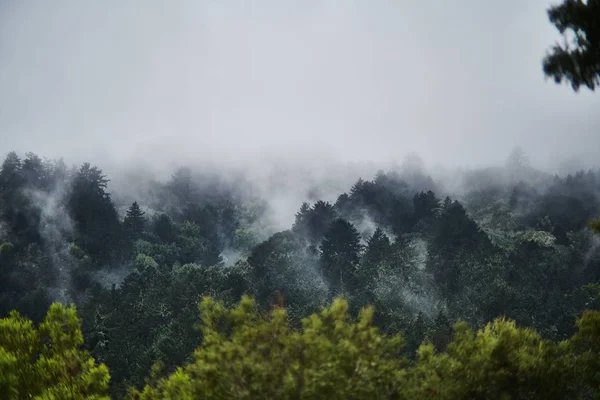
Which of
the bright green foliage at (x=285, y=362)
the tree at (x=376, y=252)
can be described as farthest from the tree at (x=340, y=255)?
the bright green foliage at (x=285, y=362)

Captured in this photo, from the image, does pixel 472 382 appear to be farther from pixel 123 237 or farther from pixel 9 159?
A: pixel 9 159

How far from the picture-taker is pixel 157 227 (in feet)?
231

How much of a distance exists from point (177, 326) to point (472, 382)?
114ft

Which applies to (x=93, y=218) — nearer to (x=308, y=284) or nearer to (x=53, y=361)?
(x=308, y=284)

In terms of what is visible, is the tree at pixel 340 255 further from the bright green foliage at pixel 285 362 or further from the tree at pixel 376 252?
the bright green foliage at pixel 285 362

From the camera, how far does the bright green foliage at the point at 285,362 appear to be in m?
9.65

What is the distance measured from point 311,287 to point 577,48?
43.8 metres

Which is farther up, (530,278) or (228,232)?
(228,232)

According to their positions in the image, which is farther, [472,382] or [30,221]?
[30,221]

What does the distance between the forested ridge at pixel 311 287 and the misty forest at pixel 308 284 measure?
0.09m

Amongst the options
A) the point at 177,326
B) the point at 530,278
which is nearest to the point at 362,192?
the point at 530,278

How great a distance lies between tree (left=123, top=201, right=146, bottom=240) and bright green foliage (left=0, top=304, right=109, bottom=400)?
56.0 metres

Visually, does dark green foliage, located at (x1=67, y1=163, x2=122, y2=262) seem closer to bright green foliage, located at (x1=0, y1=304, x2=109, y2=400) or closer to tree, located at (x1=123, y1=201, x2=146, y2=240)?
tree, located at (x1=123, y1=201, x2=146, y2=240)

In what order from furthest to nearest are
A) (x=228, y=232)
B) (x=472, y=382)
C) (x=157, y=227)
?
(x=228, y=232), (x=157, y=227), (x=472, y=382)
